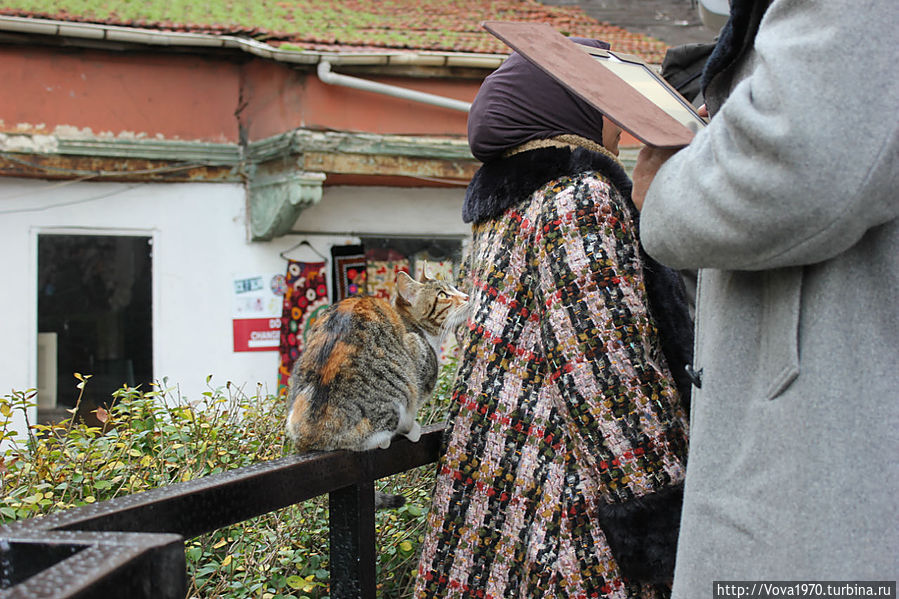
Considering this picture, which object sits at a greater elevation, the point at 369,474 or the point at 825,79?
the point at 825,79

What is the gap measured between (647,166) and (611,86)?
0.13m

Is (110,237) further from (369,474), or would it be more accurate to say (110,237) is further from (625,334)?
(625,334)

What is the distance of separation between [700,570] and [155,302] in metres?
7.64

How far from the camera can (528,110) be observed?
171 centimetres

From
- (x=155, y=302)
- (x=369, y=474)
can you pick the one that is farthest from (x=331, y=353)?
(x=155, y=302)

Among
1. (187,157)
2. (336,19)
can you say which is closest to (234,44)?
(187,157)

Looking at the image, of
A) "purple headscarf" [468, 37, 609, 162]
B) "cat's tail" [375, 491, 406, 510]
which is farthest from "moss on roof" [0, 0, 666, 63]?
"purple headscarf" [468, 37, 609, 162]

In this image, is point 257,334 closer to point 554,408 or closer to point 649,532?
point 554,408

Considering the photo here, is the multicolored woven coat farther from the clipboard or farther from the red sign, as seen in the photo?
the red sign

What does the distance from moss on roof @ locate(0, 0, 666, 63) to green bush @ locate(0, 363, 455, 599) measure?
5.57 meters

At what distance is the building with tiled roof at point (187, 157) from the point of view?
291 inches

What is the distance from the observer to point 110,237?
25.8ft

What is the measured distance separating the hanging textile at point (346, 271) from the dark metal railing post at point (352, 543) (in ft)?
22.4

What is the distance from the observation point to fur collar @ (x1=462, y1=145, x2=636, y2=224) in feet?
5.34
